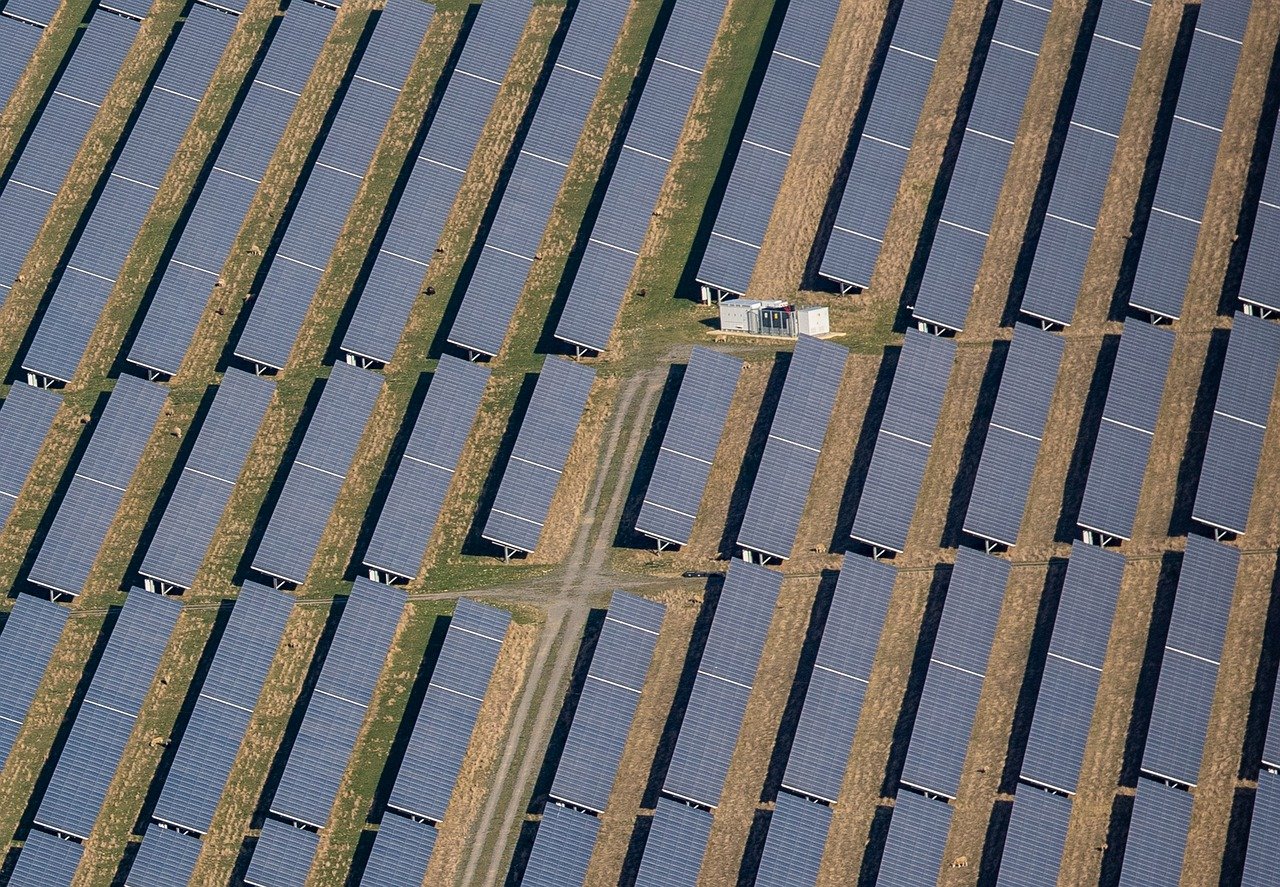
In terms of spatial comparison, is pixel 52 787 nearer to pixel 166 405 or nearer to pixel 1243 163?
pixel 166 405

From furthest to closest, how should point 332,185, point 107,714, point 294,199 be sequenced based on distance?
point 294,199 → point 332,185 → point 107,714

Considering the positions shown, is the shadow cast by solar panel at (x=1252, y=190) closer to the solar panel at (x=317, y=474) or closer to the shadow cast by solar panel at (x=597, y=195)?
the shadow cast by solar panel at (x=597, y=195)

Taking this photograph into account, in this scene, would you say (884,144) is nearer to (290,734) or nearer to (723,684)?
(723,684)

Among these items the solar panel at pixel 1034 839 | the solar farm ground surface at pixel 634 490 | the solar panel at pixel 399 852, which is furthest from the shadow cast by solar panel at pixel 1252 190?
the solar panel at pixel 399 852

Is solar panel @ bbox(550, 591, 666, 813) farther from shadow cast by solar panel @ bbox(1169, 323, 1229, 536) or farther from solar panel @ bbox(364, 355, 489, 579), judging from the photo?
shadow cast by solar panel @ bbox(1169, 323, 1229, 536)

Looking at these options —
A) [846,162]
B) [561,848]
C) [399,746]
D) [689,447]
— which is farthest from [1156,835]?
[846,162]

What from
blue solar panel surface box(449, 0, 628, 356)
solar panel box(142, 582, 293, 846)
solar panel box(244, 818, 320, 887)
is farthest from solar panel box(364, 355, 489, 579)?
solar panel box(244, 818, 320, 887)
